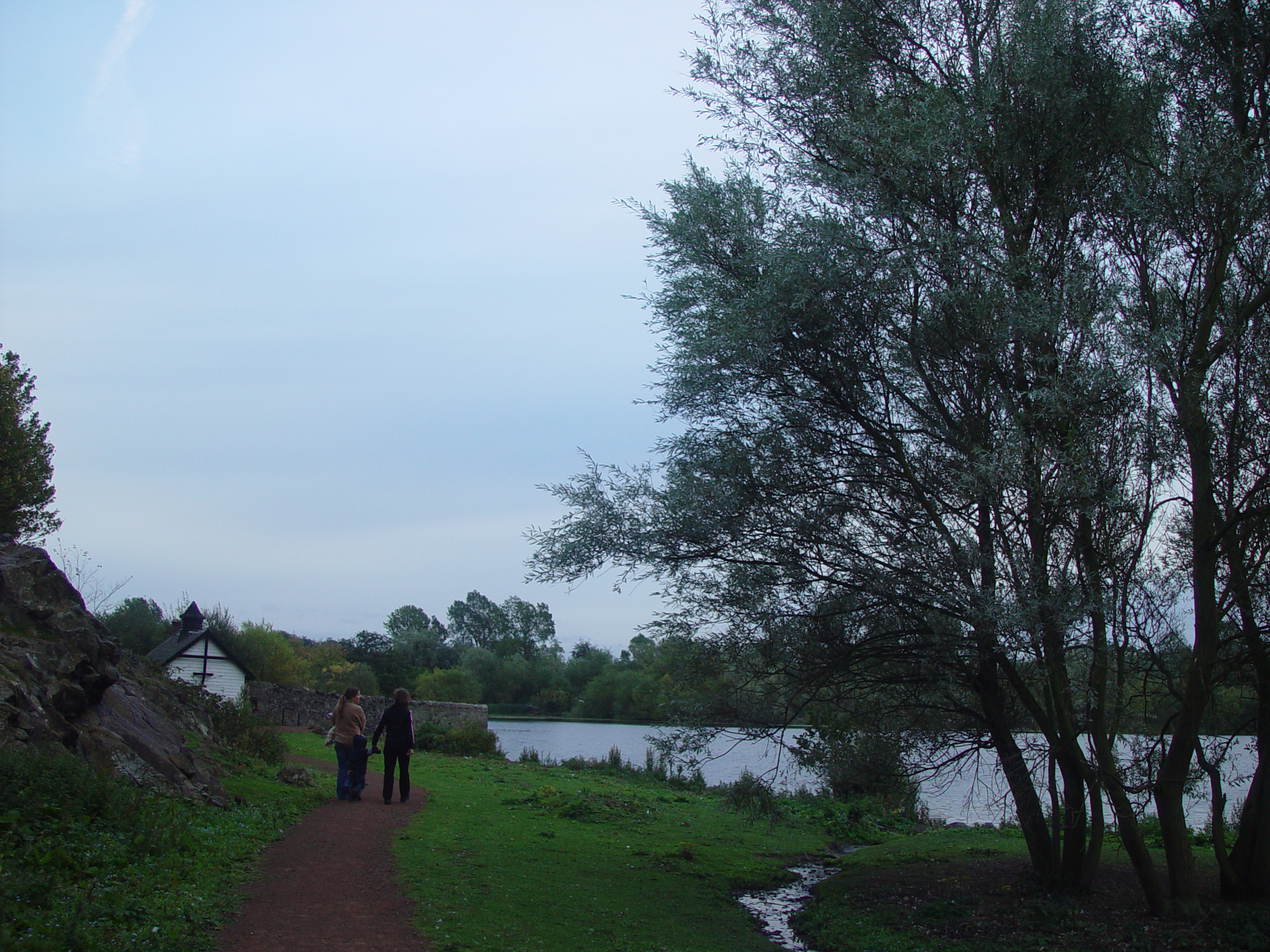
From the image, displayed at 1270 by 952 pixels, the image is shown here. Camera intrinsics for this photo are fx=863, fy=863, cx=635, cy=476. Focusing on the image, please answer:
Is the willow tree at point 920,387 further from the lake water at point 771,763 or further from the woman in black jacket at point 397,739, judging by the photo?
the woman in black jacket at point 397,739

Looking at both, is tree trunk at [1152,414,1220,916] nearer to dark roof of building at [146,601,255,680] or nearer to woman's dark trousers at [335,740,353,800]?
woman's dark trousers at [335,740,353,800]

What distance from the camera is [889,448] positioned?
9.31 metres

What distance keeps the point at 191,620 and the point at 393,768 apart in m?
26.3

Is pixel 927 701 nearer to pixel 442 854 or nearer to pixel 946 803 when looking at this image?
pixel 442 854

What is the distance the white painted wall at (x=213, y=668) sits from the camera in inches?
1221

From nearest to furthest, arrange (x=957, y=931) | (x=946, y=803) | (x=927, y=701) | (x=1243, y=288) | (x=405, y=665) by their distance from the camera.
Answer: (x=957, y=931), (x=1243, y=288), (x=927, y=701), (x=946, y=803), (x=405, y=665)

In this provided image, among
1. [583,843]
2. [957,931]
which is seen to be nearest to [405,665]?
[583,843]

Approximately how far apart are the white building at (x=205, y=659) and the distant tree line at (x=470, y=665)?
1489mm

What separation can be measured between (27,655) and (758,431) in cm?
817

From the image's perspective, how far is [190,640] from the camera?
3134 centimetres

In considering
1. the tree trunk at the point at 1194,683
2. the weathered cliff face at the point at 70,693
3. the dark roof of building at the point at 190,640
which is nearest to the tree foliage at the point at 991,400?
the tree trunk at the point at 1194,683

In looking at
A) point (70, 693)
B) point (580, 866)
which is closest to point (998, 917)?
point (580, 866)

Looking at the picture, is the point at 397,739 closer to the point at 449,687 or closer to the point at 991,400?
the point at 991,400

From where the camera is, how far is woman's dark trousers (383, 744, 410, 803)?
12023mm
